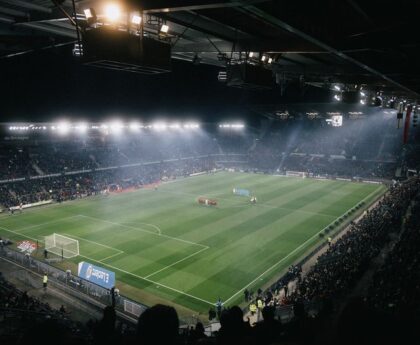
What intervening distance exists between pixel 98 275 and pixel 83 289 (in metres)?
→ 1.11

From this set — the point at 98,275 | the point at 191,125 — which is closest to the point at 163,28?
the point at 98,275

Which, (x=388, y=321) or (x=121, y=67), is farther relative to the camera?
(x=121, y=67)

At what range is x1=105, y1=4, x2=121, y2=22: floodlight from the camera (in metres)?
7.69

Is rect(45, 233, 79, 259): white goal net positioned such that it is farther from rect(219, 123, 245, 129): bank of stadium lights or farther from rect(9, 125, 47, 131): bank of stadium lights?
rect(219, 123, 245, 129): bank of stadium lights

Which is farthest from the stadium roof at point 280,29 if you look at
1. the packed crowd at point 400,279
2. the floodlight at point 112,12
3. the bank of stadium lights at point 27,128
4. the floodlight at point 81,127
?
the floodlight at point 81,127

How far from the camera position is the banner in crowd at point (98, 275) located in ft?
69.3

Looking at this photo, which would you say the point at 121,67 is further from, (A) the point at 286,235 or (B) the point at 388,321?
(A) the point at 286,235

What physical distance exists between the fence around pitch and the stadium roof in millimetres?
12884

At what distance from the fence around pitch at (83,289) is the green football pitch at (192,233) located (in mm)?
1936

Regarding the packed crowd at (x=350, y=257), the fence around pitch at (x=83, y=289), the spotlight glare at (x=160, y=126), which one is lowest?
the fence around pitch at (x=83, y=289)

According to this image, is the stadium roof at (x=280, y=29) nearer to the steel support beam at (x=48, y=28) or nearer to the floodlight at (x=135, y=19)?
the steel support beam at (x=48, y=28)

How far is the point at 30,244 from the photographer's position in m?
28.4

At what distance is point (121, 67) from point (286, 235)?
27.6 m

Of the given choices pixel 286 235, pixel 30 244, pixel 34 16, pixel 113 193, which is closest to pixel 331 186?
pixel 286 235
